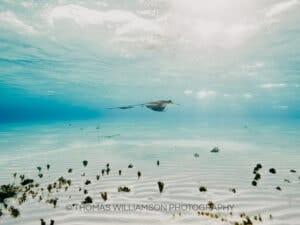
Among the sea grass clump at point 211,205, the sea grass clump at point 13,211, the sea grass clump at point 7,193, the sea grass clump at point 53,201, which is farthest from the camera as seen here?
the sea grass clump at point 7,193

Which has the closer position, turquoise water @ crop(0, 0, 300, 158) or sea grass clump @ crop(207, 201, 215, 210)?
sea grass clump @ crop(207, 201, 215, 210)

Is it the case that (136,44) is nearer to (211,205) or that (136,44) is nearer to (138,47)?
(138,47)

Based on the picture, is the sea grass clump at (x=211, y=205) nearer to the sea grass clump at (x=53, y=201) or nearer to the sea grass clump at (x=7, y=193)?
the sea grass clump at (x=53, y=201)

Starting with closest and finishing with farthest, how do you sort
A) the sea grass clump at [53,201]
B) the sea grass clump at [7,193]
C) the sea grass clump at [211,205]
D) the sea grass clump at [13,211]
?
the sea grass clump at [13,211] < the sea grass clump at [211,205] < the sea grass clump at [53,201] < the sea grass clump at [7,193]

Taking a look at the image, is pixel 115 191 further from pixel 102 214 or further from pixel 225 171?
pixel 225 171

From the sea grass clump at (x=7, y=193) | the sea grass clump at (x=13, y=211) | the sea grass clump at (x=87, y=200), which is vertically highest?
the sea grass clump at (x=7, y=193)

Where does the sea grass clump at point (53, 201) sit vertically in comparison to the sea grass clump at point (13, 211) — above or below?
above

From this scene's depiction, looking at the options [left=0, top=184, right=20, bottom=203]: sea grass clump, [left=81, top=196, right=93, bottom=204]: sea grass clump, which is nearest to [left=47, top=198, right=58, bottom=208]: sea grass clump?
[left=81, top=196, right=93, bottom=204]: sea grass clump

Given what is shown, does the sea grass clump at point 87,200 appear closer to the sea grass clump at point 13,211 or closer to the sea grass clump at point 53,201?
the sea grass clump at point 53,201

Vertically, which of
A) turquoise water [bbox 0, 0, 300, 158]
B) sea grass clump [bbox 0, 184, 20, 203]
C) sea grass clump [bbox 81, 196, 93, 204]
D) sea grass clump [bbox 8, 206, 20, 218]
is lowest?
sea grass clump [bbox 8, 206, 20, 218]

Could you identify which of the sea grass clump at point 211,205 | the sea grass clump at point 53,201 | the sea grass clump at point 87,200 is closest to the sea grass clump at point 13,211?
the sea grass clump at point 53,201

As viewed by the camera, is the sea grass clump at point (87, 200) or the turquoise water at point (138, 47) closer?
the sea grass clump at point (87, 200)

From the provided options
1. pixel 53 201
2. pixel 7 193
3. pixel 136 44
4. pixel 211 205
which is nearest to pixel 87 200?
pixel 53 201

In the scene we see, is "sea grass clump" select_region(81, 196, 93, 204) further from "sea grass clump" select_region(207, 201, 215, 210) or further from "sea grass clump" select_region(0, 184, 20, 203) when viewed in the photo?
"sea grass clump" select_region(207, 201, 215, 210)
